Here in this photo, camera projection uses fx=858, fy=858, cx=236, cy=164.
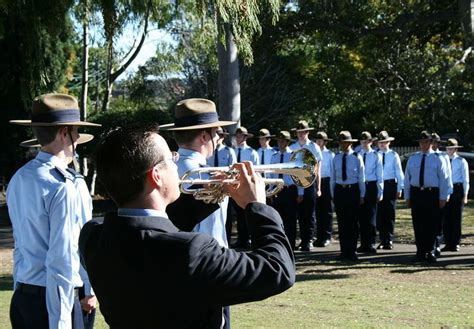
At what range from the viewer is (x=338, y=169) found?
53.3ft

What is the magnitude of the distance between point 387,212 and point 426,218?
2535 millimetres

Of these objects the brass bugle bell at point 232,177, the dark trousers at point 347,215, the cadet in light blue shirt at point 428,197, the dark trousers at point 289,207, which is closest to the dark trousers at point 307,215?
the dark trousers at point 289,207

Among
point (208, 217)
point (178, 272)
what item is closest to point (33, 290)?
point (208, 217)

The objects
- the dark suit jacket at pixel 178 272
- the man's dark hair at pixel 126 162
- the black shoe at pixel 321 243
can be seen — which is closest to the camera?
the dark suit jacket at pixel 178 272

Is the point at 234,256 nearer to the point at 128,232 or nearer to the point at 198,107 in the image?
the point at 128,232

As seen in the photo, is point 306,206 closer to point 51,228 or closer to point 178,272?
point 51,228

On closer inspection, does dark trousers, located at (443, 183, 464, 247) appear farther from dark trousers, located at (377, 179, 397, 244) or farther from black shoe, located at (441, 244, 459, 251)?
dark trousers, located at (377, 179, 397, 244)

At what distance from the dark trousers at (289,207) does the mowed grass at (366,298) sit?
1.77 metres

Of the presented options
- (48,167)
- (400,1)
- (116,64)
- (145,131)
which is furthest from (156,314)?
(116,64)

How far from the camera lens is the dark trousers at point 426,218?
14.8m

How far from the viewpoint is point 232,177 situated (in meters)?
3.85

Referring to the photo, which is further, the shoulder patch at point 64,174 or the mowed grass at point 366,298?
the mowed grass at point 366,298

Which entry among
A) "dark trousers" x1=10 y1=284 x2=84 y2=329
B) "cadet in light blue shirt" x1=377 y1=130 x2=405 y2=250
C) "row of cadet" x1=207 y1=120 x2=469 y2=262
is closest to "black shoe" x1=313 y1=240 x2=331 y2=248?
"row of cadet" x1=207 y1=120 x2=469 y2=262

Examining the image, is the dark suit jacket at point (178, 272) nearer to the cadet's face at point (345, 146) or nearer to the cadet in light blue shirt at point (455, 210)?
the cadet's face at point (345, 146)
